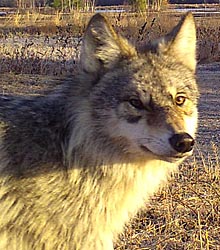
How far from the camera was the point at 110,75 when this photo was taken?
4.01 meters

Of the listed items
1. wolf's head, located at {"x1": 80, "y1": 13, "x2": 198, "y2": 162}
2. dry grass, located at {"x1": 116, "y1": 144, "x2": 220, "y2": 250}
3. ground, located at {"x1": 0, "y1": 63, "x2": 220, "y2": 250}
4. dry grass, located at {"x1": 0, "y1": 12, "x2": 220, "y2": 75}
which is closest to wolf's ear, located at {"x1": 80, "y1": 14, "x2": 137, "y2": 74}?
wolf's head, located at {"x1": 80, "y1": 13, "x2": 198, "y2": 162}

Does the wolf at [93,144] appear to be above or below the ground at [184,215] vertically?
above

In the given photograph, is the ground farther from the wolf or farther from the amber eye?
the amber eye

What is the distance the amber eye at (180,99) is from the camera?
395 centimetres

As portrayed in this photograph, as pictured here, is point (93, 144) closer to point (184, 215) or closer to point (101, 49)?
point (101, 49)

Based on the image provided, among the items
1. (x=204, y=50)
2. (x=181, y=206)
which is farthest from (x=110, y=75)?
(x=204, y=50)

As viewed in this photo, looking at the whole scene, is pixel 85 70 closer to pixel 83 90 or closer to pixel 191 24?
pixel 83 90

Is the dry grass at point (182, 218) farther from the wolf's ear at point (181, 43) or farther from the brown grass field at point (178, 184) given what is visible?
the wolf's ear at point (181, 43)

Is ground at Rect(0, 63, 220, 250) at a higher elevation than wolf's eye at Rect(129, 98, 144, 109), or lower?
lower

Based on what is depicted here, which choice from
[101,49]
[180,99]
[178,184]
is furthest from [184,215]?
[101,49]

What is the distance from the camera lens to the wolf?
148 inches

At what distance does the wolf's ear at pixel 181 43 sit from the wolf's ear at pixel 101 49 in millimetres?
262

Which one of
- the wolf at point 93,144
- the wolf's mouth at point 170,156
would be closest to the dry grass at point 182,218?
the wolf at point 93,144

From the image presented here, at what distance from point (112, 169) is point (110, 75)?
65 cm
